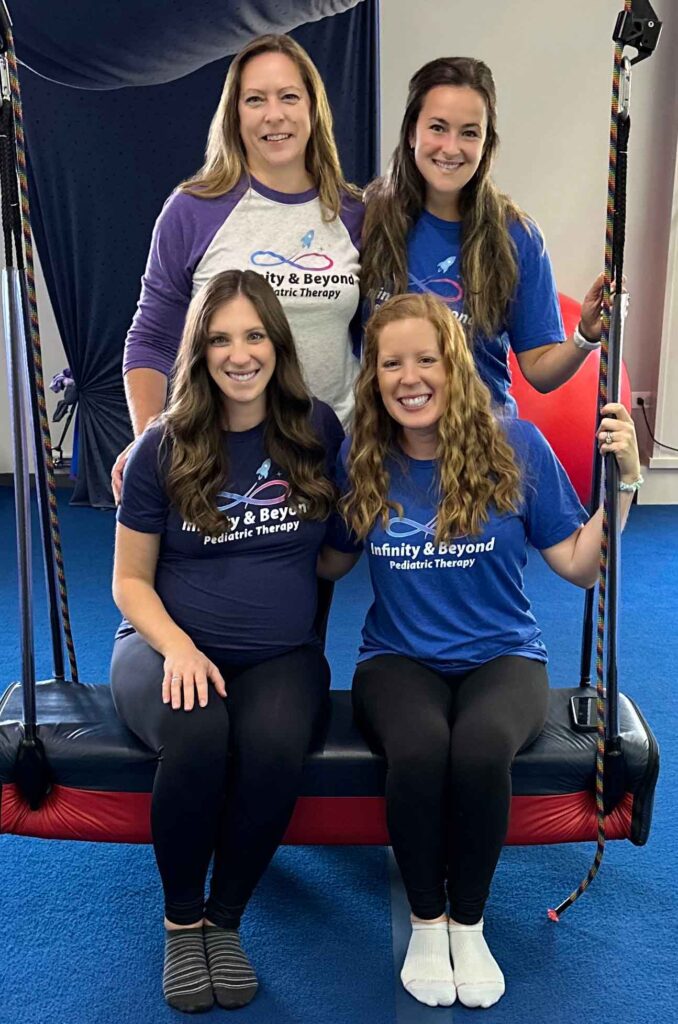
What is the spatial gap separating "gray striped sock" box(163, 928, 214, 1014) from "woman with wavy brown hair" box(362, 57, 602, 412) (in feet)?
3.88

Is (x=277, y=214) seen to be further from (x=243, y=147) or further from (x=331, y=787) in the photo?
(x=331, y=787)

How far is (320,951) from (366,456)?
933mm

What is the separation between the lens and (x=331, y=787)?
187 centimetres

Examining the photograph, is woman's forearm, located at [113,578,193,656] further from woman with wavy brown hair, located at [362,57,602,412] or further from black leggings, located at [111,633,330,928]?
woman with wavy brown hair, located at [362,57,602,412]

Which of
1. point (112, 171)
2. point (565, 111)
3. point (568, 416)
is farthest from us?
point (565, 111)

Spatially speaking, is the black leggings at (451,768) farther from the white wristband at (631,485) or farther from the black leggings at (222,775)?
the white wristband at (631,485)

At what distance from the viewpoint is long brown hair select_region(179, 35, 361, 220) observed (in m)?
1.98

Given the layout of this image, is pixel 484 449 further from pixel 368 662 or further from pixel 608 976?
pixel 608 976

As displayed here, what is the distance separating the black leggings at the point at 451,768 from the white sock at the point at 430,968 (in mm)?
36

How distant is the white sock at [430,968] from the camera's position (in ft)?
5.94

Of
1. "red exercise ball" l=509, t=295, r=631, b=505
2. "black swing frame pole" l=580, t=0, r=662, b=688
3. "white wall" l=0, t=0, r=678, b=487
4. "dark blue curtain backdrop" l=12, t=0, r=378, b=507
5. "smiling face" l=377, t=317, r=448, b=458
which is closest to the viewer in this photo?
"black swing frame pole" l=580, t=0, r=662, b=688

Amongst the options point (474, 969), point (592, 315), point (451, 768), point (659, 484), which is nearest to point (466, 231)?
point (592, 315)

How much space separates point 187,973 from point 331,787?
1.33 ft

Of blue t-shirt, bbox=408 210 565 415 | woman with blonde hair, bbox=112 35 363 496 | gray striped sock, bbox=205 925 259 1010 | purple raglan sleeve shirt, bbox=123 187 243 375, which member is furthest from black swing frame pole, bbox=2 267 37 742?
blue t-shirt, bbox=408 210 565 415
